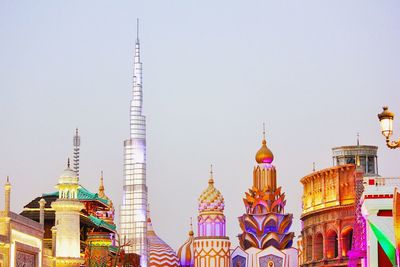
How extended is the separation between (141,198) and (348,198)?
123 feet

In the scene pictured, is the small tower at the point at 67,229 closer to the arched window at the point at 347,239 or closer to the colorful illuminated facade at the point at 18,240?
the colorful illuminated facade at the point at 18,240

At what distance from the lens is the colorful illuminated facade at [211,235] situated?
74875mm

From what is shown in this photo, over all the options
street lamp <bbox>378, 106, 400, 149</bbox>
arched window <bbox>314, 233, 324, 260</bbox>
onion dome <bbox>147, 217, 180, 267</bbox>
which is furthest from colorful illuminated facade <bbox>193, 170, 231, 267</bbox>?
street lamp <bbox>378, 106, 400, 149</bbox>

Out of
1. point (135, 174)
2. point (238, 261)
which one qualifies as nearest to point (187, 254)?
point (238, 261)

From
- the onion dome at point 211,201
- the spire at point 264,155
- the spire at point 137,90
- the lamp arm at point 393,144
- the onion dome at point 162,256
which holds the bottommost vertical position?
the lamp arm at point 393,144

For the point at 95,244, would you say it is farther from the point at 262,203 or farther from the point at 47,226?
the point at 262,203

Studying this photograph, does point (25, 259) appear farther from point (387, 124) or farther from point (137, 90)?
point (137, 90)

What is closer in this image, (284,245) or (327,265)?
(327,265)

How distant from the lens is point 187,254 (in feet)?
283

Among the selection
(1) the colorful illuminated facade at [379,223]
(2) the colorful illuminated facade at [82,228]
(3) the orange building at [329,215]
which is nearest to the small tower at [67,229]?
(2) the colorful illuminated facade at [82,228]

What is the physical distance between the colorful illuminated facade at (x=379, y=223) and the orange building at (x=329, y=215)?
71.0 feet

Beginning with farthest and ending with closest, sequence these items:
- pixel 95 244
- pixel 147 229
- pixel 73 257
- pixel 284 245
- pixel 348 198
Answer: pixel 147 229
pixel 284 245
pixel 348 198
pixel 95 244
pixel 73 257

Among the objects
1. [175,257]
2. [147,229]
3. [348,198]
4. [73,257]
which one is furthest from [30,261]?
[147,229]

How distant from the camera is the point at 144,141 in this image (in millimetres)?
100750
